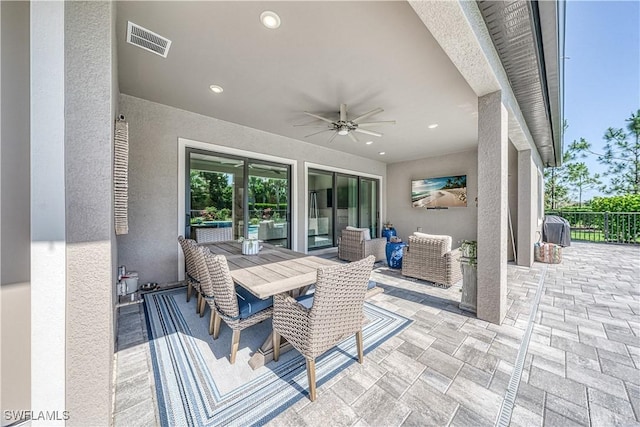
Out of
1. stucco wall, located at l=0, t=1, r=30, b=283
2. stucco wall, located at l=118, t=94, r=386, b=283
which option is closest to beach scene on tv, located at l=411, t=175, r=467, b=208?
stucco wall, located at l=118, t=94, r=386, b=283

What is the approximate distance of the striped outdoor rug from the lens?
4.69ft

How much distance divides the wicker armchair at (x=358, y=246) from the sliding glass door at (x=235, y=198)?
1.31 m

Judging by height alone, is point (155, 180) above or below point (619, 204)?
above

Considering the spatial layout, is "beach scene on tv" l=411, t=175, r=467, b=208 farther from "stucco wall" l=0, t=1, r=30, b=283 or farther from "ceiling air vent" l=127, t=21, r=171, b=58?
"stucco wall" l=0, t=1, r=30, b=283

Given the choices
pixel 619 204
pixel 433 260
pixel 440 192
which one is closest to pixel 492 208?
pixel 433 260

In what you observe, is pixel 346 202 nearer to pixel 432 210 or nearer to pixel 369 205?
pixel 369 205

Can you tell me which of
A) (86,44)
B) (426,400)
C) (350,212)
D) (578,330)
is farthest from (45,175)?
(350,212)

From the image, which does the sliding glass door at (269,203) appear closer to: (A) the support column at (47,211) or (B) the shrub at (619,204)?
(A) the support column at (47,211)

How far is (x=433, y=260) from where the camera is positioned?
3.69 meters

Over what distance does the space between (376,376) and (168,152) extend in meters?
4.16

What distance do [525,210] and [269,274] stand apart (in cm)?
574

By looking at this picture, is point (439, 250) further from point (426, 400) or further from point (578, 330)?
point (426, 400)

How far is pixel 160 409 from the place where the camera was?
144cm

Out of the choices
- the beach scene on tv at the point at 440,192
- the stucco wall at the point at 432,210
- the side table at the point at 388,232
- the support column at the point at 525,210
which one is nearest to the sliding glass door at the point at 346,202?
the side table at the point at 388,232
